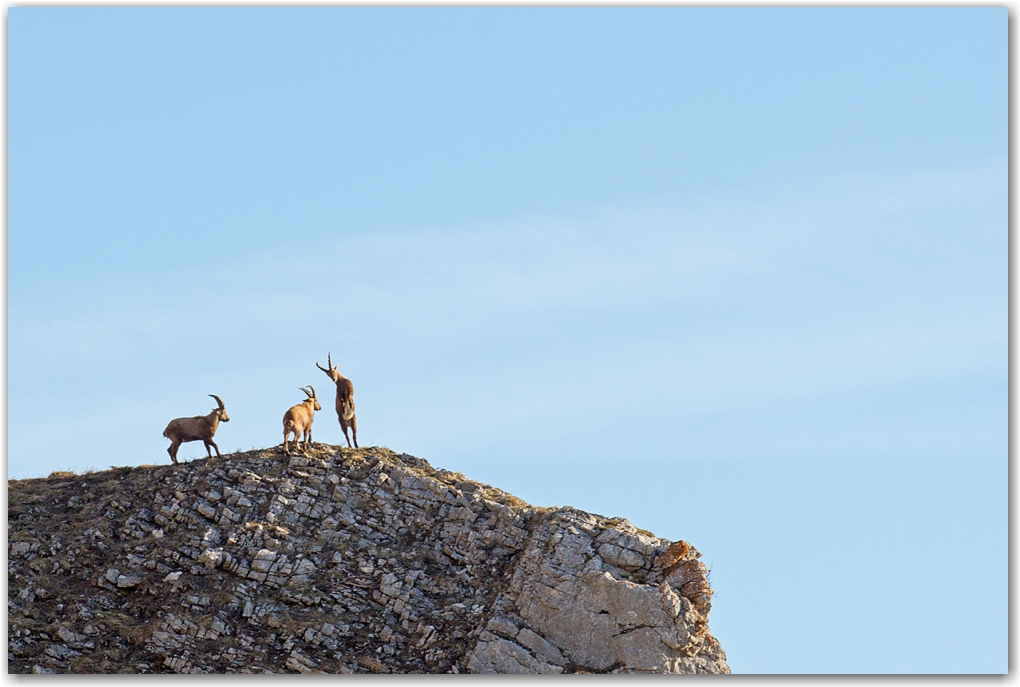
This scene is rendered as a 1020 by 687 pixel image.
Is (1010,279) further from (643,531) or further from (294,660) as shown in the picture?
(294,660)

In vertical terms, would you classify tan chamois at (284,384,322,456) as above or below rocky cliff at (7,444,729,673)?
above

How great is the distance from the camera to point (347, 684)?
90.7 feet

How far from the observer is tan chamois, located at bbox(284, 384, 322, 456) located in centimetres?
4059

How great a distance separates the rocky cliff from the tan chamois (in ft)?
2.95

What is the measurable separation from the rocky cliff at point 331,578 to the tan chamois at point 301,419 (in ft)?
2.95

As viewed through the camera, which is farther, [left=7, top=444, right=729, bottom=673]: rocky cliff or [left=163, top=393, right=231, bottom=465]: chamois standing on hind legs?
[left=163, top=393, right=231, bottom=465]: chamois standing on hind legs

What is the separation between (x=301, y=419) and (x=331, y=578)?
629 centimetres

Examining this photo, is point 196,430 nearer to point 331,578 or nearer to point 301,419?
point 301,419

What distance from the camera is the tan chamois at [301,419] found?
40.6 meters

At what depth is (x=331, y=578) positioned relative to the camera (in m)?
36.4

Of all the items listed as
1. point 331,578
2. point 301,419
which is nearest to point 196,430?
point 301,419

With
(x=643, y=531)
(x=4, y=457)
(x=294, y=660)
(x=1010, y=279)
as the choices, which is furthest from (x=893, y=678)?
(x=4, y=457)

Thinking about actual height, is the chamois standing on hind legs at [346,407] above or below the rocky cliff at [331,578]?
above

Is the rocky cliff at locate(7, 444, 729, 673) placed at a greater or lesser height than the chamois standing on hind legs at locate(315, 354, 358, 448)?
lesser
